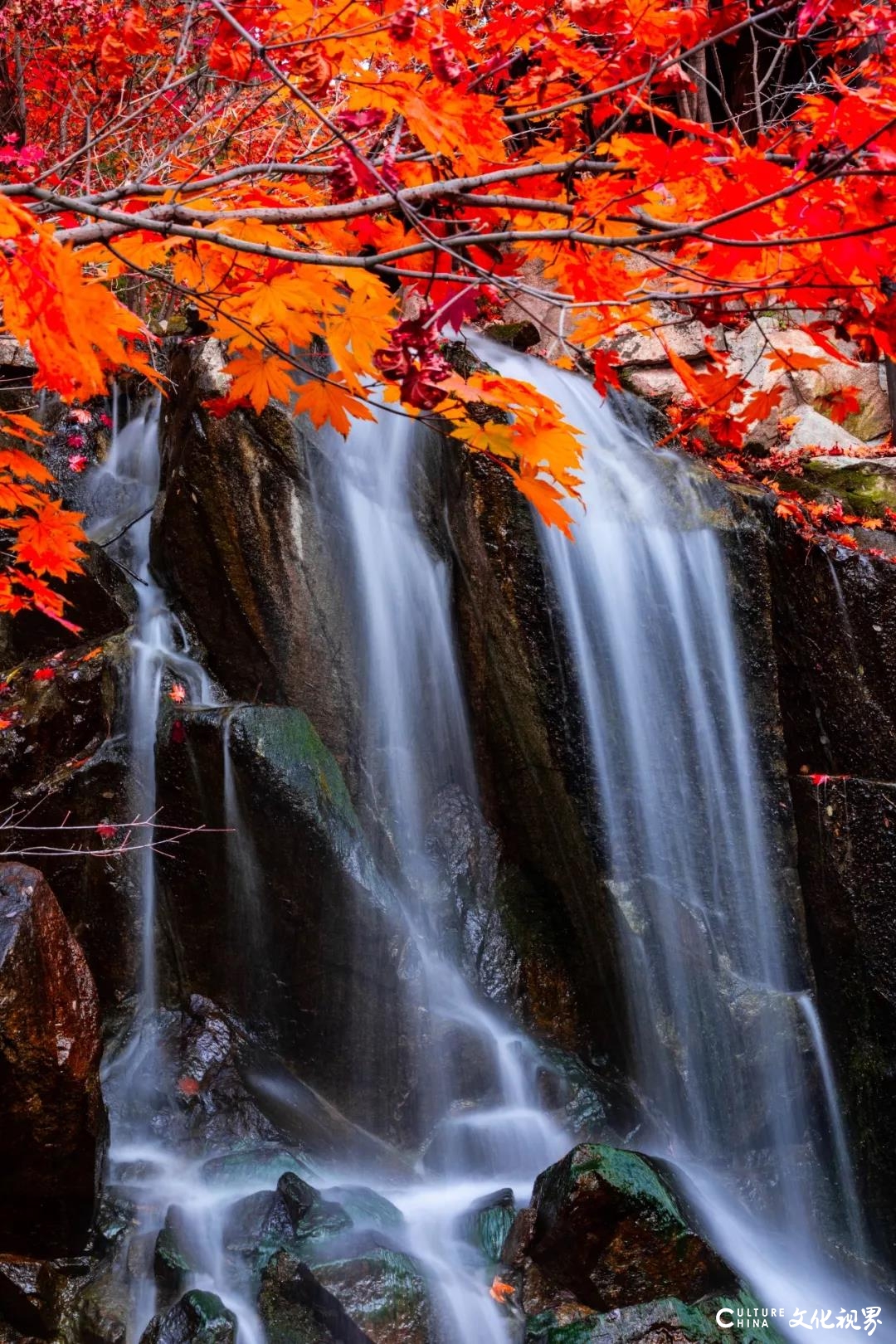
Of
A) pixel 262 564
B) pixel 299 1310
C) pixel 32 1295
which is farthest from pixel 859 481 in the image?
pixel 32 1295

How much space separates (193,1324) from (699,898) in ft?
12.3

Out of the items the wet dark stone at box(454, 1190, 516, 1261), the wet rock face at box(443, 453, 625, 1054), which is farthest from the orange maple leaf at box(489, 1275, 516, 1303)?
the wet rock face at box(443, 453, 625, 1054)

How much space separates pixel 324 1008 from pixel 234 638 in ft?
8.98

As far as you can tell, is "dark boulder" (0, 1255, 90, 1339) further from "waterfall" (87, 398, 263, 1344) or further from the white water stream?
the white water stream

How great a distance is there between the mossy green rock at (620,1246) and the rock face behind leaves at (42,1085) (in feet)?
7.62

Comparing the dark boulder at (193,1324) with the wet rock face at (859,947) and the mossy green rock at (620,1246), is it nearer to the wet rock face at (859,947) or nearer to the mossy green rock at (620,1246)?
the mossy green rock at (620,1246)

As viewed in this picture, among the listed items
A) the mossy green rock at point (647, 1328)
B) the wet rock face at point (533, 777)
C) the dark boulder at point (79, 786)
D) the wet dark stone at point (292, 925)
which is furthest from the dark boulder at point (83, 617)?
the mossy green rock at point (647, 1328)

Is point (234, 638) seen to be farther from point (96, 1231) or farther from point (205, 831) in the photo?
point (96, 1231)

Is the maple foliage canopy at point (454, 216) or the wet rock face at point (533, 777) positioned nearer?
the maple foliage canopy at point (454, 216)

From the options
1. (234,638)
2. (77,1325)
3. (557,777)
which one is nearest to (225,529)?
(234,638)

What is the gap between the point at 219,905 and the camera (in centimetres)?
558

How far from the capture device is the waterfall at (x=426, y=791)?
16.6 ft

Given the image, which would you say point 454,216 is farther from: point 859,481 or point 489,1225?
point 859,481

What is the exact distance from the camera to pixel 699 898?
228 inches
